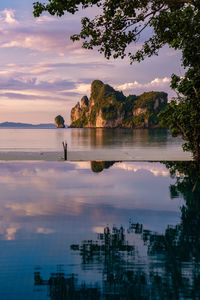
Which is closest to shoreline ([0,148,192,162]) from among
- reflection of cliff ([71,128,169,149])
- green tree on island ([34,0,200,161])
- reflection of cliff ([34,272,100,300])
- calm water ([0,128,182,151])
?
green tree on island ([34,0,200,161])

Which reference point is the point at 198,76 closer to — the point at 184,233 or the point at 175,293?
the point at 184,233

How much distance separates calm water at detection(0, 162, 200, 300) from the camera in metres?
5.11

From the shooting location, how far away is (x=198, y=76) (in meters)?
17.1

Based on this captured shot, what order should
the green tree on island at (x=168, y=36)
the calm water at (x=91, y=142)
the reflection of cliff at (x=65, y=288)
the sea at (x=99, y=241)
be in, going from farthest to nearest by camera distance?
the calm water at (x=91, y=142), the green tree on island at (x=168, y=36), the sea at (x=99, y=241), the reflection of cliff at (x=65, y=288)

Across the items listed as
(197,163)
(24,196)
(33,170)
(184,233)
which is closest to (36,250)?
(184,233)

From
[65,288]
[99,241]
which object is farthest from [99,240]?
[65,288]

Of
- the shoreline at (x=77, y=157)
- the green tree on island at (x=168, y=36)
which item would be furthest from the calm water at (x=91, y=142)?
the green tree on island at (x=168, y=36)

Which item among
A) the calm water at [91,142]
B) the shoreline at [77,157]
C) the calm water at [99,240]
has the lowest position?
the calm water at [99,240]

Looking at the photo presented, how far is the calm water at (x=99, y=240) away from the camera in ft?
16.8

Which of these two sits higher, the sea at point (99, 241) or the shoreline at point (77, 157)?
the shoreline at point (77, 157)

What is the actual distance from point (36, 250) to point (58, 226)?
1.59 meters

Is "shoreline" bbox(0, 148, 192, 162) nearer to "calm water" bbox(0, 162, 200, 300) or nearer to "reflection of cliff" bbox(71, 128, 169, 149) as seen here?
"calm water" bbox(0, 162, 200, 300)

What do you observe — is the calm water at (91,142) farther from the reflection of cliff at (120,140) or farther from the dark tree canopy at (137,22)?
the dark tree canopy at (137,22)

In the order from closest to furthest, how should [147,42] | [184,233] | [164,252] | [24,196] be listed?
[164,252]
[184,233]
[24,196]
[147,42]
